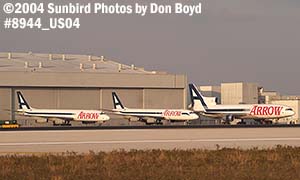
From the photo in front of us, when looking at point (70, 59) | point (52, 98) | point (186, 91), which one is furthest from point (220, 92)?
point (52, 98)

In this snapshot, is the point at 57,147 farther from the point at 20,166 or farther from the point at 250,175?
the point at 250,175

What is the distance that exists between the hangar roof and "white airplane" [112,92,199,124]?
12444 millimetres

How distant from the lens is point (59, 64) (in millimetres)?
106938

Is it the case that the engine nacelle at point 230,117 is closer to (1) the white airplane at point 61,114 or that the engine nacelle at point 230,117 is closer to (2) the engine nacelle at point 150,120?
(2) the engine nacelle at point 150,120

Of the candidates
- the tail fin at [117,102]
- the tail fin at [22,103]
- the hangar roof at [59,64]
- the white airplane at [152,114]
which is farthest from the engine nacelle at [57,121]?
the hangar roof at [59,64]

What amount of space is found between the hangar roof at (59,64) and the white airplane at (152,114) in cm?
1244

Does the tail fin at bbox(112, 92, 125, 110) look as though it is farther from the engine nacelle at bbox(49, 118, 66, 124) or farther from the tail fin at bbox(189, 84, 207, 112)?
the tail fin at bbox(189, 84, 207, 112)

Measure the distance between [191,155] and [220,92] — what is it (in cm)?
10021

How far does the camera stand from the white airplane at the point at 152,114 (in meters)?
84.2

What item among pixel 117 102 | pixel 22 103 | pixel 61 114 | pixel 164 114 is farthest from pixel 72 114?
pixel 164 114

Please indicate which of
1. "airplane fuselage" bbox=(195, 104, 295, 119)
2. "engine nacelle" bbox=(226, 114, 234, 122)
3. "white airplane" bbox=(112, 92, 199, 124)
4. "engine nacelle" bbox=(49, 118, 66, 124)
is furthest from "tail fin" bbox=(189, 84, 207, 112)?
"engine nacelle" bbox=(49, 118, 66, 124)

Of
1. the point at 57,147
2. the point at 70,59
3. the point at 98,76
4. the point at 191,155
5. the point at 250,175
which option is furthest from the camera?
the point at 70,59

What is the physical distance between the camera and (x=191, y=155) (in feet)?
83.5

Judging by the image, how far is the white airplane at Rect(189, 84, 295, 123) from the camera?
81875 millimetres
